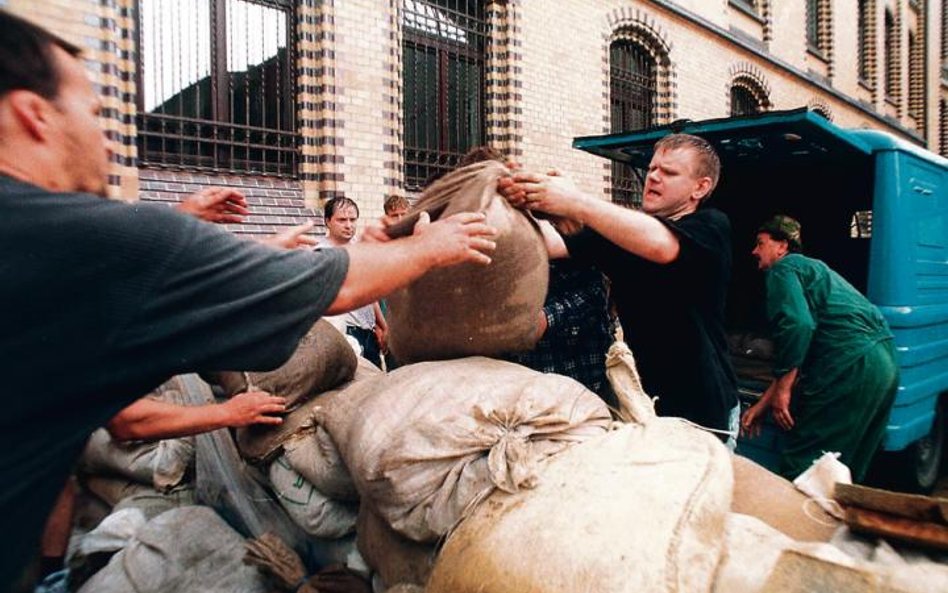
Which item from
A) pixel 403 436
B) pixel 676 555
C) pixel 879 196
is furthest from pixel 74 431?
pixel 879 196

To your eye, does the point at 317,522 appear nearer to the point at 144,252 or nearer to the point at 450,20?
the point at 144,252

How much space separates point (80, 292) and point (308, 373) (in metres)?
1.23

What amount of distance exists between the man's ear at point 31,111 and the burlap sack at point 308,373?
112cm

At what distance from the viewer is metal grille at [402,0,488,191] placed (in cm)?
659

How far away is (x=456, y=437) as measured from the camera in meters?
1.49

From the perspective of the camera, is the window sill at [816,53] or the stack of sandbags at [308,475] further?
the window sill at [816,53]

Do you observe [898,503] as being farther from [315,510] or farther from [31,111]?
[31,111]

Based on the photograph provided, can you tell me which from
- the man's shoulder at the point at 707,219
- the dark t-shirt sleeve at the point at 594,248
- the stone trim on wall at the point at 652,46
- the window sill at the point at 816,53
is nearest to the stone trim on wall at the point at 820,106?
the window sill at the point at 816,53

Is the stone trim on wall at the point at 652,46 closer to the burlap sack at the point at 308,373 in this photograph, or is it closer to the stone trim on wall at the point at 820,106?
the stone trim on wall at the point at 820,106

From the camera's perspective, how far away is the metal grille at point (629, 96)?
29.2 ft

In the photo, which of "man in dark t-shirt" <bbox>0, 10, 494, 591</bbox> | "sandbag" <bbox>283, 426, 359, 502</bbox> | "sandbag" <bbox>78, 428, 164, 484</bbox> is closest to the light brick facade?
"sandbag" <bbox>78, 428, 164, 484</bbox>

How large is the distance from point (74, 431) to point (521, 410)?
2.88ft

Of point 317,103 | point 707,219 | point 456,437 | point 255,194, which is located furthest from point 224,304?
point 317,103

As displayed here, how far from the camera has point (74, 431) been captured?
1.03m
